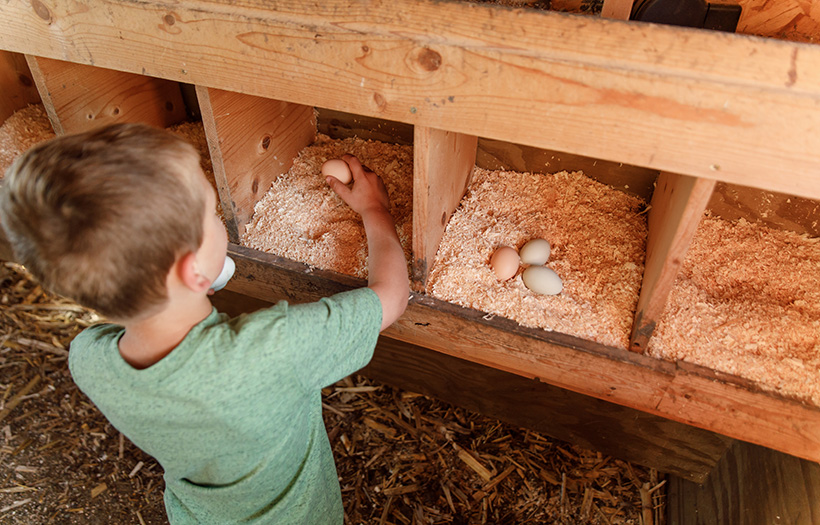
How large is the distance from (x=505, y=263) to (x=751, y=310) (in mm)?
589

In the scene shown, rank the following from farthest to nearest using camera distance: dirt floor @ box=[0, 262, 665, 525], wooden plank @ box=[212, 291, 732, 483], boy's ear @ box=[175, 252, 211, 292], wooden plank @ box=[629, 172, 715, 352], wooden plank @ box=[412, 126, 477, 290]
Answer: dirt floor @ box=[0, 262, 665, 525] < wooden plank @ box=[212, 291, 732, 483] < wooden plank @ box=[412, 126, 477, 290] < wooden plank @ box=[629, 172, 715, 352] < boy's ear @ box=[175, 252, 211, 292]

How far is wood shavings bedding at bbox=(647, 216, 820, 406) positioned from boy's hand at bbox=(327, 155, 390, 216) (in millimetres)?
787

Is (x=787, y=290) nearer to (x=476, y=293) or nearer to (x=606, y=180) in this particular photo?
(x=606, y=180)

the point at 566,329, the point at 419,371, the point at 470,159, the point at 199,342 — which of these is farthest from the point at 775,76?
the point at 419,371

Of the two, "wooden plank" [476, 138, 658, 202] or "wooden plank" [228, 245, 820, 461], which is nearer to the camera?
"wooden plank" [228, 245, 820, 461]

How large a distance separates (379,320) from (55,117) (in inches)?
47.3

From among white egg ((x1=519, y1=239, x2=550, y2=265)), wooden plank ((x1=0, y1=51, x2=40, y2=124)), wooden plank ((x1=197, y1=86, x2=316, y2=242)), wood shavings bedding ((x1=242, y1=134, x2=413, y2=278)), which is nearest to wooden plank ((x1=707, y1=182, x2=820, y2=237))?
white egg ((x1=519, y1=239, x2=550, y2=265))

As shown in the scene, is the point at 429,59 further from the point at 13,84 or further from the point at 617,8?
the point at 13,84

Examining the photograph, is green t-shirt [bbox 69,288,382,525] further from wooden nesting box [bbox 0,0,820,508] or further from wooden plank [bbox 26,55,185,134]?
wooden plank [bbox 26,55,185,134]

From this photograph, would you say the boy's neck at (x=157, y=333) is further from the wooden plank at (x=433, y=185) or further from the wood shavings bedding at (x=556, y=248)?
the wood shavings bedding at (x=556, y=248)

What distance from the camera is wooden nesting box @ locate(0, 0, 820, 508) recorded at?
0.90 meters

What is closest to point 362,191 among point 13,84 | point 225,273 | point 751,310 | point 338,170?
point 338,170

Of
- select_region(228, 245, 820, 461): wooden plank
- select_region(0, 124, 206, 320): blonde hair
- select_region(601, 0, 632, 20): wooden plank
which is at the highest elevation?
select_region(601, 0, 632, 20): wooden plank

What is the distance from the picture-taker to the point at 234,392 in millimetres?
937
